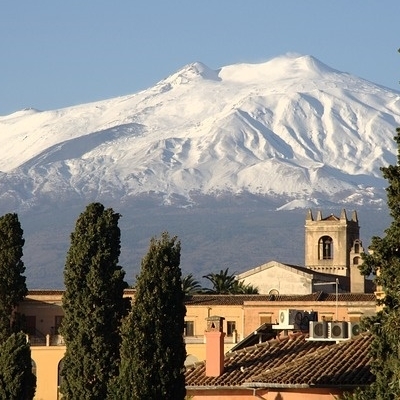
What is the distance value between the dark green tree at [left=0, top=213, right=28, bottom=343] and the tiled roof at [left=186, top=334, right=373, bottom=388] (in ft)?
113

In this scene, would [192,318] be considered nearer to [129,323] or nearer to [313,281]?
[313,281]

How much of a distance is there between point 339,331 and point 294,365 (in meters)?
5.20

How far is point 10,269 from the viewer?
3533 inches

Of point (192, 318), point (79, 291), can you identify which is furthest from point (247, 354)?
point (192, 318)

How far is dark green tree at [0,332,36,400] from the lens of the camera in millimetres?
55844

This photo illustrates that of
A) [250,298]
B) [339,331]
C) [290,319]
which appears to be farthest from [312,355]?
[250,298]

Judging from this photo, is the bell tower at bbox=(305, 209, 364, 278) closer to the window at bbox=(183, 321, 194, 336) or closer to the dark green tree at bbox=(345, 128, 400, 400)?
the window at bbox=(183, 321, 194, 336)

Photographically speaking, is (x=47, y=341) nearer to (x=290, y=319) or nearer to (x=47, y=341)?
(x=47, y=341)

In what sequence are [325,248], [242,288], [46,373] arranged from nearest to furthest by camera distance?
1. [46,373]
2. [242,288]
3. [325,248]

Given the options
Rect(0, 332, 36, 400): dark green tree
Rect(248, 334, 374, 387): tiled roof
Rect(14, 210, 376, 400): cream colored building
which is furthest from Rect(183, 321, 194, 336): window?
Rect(248, 334, 374, 387): tiled roof

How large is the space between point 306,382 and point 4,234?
4491cm

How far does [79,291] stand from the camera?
72312 millimetres

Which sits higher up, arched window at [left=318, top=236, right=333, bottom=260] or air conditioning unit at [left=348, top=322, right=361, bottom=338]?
arched window at [left=318, top=236, right=333, bottom=260]

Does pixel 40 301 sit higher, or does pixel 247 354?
pixel 40 301
